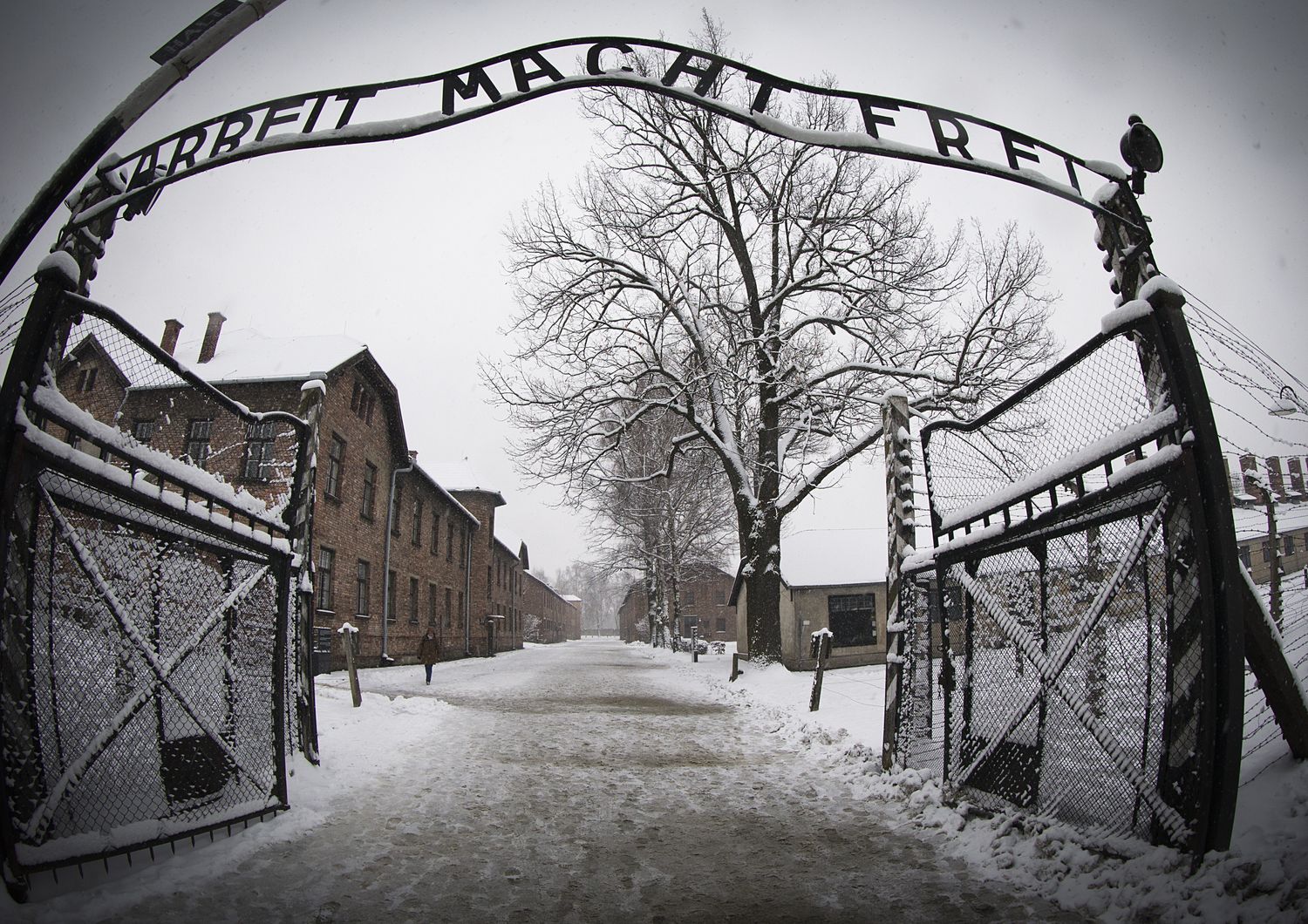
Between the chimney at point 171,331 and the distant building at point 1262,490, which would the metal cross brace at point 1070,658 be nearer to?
the distant building at point 1262,490

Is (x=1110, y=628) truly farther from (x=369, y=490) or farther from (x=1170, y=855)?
(x=369, y=490)

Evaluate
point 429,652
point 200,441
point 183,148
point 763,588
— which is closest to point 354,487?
point 429,652

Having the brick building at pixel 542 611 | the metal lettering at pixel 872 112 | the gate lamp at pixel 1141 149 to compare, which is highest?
the metal lettering at pixel 872 112

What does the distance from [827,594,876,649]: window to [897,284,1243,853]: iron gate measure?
2045 cm

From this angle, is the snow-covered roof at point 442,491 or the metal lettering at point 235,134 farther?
the snow-covered roof at point 442,491

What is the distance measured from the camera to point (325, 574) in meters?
17.4

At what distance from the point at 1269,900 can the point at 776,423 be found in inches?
554

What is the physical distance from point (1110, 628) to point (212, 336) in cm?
2308

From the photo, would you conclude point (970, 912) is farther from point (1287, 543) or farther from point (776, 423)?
point (1287, 543)

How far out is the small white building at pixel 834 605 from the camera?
77.6 feet

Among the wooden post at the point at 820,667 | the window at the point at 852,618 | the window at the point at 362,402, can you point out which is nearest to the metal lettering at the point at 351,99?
the wooden post at the point at 820,667

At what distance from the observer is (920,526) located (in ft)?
18.0

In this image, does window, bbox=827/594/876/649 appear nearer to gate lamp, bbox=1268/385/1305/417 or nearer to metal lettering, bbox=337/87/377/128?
gate lamp, bbox=1268/385/1305/417

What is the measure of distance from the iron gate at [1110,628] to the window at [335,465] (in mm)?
16674
